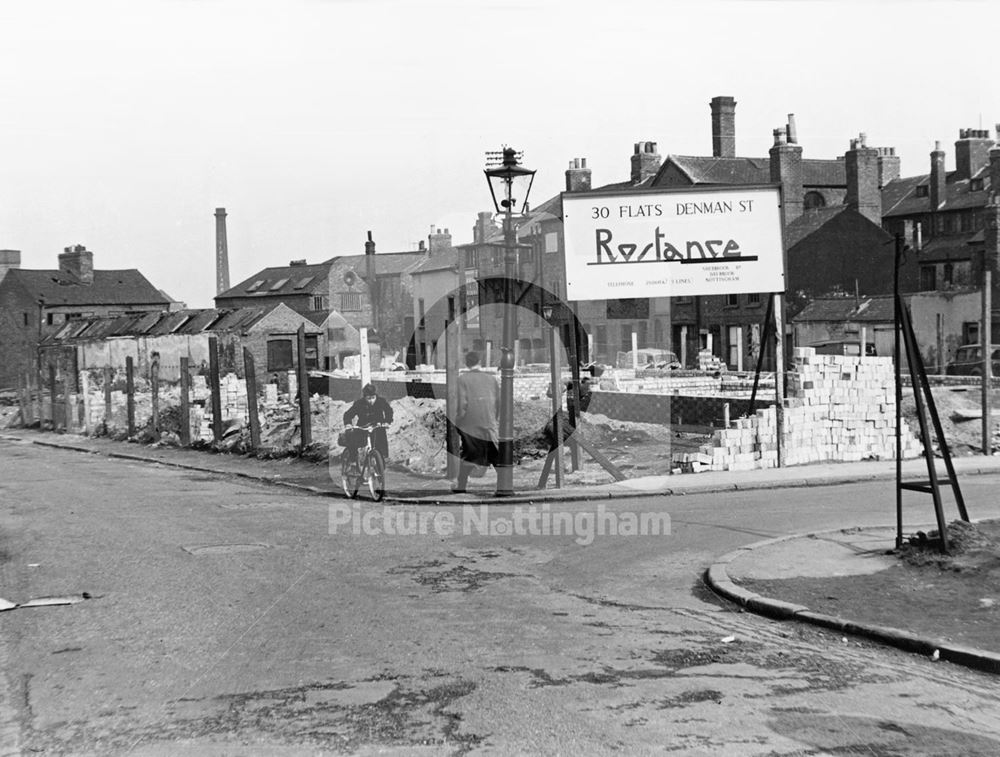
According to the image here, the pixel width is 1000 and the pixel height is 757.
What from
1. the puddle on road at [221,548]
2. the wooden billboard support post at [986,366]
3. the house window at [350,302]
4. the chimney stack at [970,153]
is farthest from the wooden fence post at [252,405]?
the house window at [350,302]

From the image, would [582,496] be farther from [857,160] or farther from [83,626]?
[857,160]

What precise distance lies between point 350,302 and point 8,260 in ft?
93.2

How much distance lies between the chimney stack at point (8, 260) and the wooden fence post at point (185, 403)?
70.8 metres

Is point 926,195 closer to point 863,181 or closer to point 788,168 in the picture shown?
point 863,181

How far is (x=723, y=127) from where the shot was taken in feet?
231

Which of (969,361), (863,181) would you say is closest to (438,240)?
(863,181)

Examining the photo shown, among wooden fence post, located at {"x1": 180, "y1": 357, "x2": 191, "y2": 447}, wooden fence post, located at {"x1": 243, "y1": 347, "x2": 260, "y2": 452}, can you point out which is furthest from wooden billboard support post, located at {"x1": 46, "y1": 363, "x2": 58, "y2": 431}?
wooden fence post, located at {"x1": 243, "y1": 347, "x2": 260, "y2": 452}

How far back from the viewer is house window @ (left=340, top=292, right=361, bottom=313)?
9250 cm

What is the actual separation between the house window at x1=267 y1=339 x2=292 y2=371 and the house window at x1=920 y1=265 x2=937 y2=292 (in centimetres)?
3482

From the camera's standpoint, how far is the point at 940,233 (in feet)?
208

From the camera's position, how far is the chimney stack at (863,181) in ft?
209

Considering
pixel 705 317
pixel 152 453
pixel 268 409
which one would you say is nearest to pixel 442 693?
pixel 152 453

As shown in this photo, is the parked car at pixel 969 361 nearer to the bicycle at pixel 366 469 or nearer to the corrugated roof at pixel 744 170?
the corrugated roof at pixel 744 170

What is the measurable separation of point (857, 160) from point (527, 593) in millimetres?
59260
